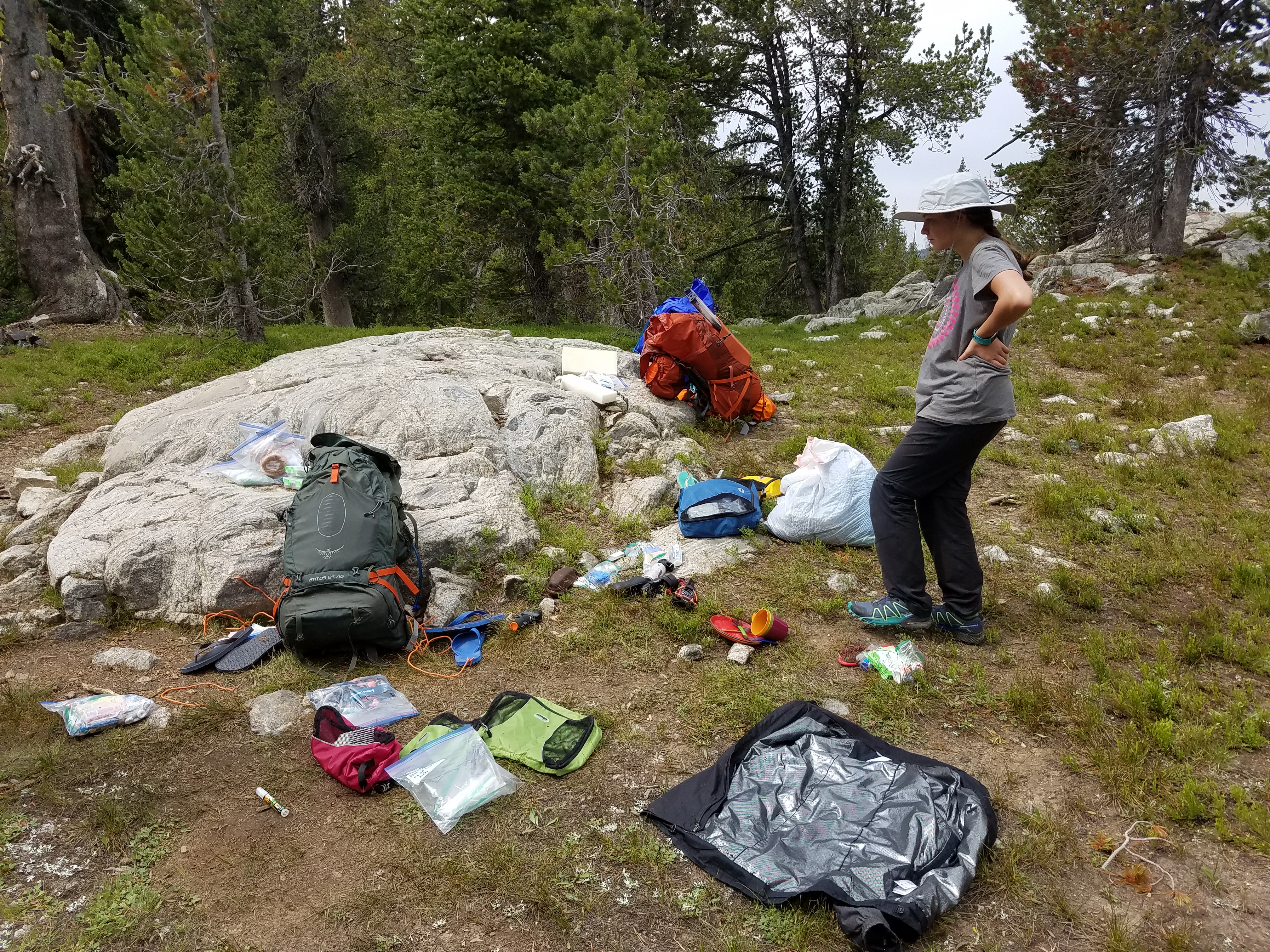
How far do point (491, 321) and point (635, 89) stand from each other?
7976 mm

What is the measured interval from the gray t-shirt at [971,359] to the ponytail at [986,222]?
2.5 inches

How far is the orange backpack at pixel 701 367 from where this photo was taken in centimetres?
773

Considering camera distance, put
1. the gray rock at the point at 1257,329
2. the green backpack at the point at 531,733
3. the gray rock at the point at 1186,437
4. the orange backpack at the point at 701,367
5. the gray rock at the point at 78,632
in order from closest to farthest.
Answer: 1. the green backpack at the point at 531,733
2. the gray rock at the point at 78,632
3. the gray rock at the point at 1186,437
4. the orange backpack at the point at 701,367
5. the gray rock at the point at 1257,329

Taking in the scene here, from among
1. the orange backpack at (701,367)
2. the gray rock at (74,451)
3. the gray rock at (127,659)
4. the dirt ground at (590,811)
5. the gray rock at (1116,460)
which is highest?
the orange backpack at (701,367)

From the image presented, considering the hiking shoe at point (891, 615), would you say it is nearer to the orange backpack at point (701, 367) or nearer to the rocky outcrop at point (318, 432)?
the rocky outcrop at point (318, 432)

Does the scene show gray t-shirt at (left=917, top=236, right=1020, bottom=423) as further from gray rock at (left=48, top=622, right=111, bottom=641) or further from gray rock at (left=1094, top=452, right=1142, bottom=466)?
gray rock at (left=48, top=622, right=111, bottom=641)

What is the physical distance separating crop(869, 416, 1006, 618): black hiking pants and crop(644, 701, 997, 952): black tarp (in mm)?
1130

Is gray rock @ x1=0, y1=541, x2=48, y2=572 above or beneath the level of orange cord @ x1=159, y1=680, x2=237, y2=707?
above

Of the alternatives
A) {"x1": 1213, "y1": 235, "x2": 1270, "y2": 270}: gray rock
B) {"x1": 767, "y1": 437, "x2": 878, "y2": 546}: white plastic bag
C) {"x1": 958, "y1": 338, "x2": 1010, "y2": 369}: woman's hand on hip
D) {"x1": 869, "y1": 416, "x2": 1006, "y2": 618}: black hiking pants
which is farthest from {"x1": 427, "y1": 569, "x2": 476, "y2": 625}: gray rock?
{"x1": 1213, "y1": 235, "x2": 1270, "y2": 270}: gray rock

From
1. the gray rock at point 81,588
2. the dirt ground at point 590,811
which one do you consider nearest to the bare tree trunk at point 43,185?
the gray rock at point 81,588

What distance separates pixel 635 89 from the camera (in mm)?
12641

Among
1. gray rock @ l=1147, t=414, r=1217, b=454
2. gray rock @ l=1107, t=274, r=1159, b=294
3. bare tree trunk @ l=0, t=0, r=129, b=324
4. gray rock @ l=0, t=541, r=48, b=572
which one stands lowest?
gray rock @ l=0, t=541, r=48, b=572

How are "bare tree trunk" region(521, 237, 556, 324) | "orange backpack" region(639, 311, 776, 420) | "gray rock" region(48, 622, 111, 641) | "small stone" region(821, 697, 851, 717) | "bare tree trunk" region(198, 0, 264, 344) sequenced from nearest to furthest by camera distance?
"small stone" region(821, 697, 851, 717) < "gray rock" region(48, 622, 111, 641) < "orange backpack" region(639, 311, 776, 420) < "bare tree trunk" region(198, 0, 264, 344) < "bare tree trunk" region(521, 237, 556, 324)

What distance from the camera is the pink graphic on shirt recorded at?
369 cm
